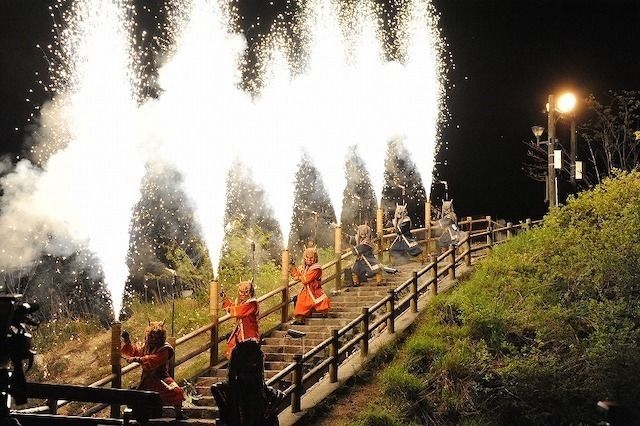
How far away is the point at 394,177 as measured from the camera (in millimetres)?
37219

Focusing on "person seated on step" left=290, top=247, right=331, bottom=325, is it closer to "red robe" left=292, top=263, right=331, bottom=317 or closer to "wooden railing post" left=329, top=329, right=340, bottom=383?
"red robe" left=292, top=263, right=331, bottom=317

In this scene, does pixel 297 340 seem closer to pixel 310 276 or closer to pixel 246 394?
pixel 310 276

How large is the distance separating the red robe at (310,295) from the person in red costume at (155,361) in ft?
17.1

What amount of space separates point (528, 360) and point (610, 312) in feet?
5.79

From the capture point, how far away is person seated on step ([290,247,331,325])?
14484mm

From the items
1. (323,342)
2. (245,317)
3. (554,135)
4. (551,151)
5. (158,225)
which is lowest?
(323,342)

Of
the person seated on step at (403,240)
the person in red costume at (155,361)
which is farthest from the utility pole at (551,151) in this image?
the person in red costume at (155,361)

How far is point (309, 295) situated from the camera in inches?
573

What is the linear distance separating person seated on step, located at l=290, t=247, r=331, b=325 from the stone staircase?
20cm

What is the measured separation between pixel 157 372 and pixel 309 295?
5.55 metres

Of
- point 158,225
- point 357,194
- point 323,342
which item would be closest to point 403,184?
point 357,194

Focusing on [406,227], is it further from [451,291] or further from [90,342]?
[90,342]

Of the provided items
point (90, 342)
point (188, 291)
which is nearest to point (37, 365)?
point (90, 342)

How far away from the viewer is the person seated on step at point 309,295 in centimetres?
1448
